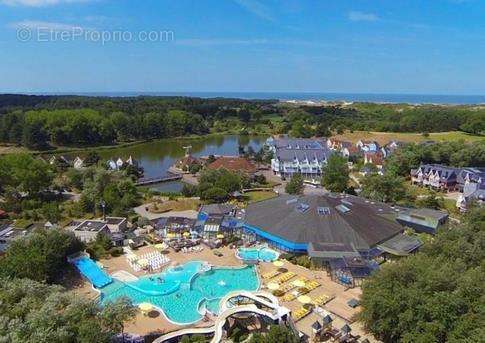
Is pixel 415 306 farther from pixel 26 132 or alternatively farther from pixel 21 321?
pixel 26 132

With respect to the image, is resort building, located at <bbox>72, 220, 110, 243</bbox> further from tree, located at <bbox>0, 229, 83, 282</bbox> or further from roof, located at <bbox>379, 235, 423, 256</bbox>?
roof, located at <bbox>379, 235, 423, 256</bbox>

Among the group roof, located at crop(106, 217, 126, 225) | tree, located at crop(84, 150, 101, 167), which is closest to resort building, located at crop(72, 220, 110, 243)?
roof, located at crop(106, 217, 126, 225)

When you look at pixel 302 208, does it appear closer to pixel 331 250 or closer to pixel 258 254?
pixel 331 250

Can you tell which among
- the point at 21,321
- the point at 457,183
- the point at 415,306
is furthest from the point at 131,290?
the point at 457,183

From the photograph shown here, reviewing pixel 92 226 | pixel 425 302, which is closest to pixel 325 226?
pixel 425 302

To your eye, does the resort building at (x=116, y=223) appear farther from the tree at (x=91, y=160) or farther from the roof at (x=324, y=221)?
the tree at (x=91, y=160)

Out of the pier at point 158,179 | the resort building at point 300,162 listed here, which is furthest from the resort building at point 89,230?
the resort building at point 300,162
